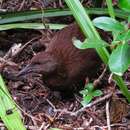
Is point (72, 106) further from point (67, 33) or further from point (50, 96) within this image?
point (67, 33)

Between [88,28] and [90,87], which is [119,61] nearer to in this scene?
[88,28]

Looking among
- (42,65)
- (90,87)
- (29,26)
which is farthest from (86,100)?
(29,26)

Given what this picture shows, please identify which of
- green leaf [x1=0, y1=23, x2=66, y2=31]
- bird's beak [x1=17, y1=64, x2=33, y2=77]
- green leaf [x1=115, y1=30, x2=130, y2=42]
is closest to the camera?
green leaf [x1=115, y1=30, x2=130, y2=42]

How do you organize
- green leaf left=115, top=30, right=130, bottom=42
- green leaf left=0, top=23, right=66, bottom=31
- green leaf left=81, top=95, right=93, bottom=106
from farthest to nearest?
green leaf left=0, top=23, right=66, bottom=31, green leaf left=81, top=95, right=93, bottom=106, green leaf left=115, top=30, right=130, bottom=42

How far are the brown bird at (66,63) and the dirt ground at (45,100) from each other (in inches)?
3.6

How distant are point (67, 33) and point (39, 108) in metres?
0.47

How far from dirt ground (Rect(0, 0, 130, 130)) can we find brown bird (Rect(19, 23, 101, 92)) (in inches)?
3.6

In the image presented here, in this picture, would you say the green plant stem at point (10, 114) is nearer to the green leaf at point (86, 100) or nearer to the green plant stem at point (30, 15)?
the green leaf at point (86, 100)

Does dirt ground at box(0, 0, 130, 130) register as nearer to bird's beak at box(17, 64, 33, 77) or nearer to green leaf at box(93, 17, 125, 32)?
bird's beak at box(17, 64, 33, 77)

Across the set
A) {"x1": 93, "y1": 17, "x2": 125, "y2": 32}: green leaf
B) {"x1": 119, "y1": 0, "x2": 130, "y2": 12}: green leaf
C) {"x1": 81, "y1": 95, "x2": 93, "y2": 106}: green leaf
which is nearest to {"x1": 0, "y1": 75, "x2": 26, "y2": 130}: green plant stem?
{"x1": 81, "y1": 95, "x2": 93, "y2": 106}: green leaf

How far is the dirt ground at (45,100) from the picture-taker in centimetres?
258

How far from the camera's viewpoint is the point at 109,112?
2.60 m

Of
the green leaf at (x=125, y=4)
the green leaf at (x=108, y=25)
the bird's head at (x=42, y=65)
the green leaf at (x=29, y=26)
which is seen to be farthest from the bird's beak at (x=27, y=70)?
the green leaf at (x=125, y=4)

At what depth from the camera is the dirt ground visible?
8.46 feet
